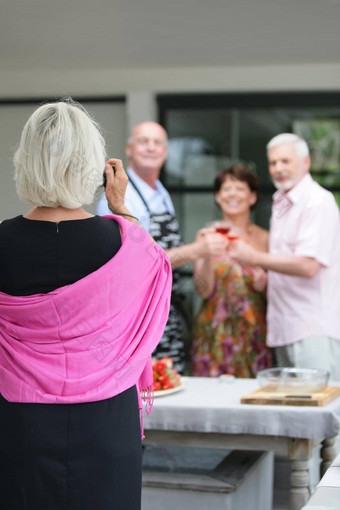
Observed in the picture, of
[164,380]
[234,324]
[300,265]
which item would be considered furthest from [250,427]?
[234,324]

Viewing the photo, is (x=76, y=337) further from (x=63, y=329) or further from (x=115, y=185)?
(x=115, y=185)

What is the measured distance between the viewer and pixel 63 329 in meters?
1.60

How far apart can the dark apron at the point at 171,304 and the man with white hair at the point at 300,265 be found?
27 centimetres

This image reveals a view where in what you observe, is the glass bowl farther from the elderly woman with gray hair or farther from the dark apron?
the elderly woman with gray hair

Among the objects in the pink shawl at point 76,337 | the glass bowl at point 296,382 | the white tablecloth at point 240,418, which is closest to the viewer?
the pink shawl at point 76,337

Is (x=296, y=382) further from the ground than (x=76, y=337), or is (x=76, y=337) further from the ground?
(x=76, y=337)

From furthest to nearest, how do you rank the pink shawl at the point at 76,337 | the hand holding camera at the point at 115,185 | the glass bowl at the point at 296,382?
the glass bowl at the point at 296,382 < the hand holding camera at the point at 115,185 < the pink shawl at the point at 76,337

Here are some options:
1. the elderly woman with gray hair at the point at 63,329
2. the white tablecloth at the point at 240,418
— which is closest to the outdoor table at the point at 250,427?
the white tablecloth at the point at 240,418

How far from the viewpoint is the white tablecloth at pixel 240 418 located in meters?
2.27

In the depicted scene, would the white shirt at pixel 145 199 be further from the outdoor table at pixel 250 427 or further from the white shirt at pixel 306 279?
the outdoor table at pixel 250 427

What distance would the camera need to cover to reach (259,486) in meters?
2.68

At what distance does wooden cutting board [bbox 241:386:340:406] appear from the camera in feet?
7.68

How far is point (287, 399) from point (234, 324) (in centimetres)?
118

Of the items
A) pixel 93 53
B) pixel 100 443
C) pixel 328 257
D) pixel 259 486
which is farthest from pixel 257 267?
pixel 100 443
